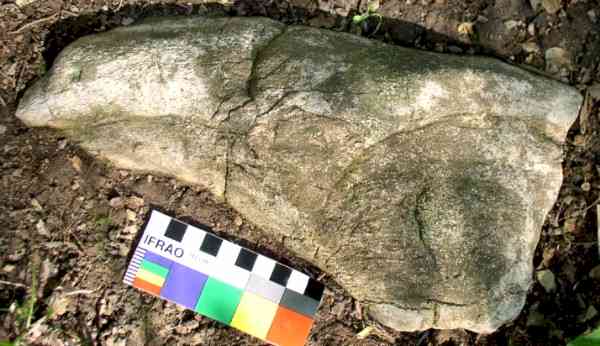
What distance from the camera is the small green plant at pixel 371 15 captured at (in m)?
2.73

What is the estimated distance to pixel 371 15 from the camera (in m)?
2.74

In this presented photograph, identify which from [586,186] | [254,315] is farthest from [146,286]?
[586,186]

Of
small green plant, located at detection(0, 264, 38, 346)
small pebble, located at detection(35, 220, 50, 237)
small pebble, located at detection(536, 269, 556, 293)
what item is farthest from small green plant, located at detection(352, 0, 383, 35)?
A: small green plant, located at detection(0, 264, 38, 346)

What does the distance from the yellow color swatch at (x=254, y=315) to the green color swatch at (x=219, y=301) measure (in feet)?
0.09

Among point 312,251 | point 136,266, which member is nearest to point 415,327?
point 312,251

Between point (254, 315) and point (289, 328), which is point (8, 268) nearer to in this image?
point (254, 315)

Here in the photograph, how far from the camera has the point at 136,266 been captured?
2395mm

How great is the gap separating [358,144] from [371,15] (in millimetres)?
892

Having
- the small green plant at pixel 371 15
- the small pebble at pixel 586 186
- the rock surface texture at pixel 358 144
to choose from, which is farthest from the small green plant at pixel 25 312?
the small pebble at pixel 586 186

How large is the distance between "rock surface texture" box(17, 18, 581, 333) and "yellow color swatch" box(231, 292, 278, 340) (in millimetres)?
302

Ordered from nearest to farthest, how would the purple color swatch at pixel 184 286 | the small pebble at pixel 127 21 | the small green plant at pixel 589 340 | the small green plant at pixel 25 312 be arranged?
the small green plant at pixel 589 340, the small green plant at pixel 25 312, the purple color swatch at pixel 184 286, the small pebble at pixel 127 21

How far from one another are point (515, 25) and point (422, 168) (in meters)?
1.09

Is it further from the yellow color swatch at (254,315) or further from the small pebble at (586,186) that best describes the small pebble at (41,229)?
the small pebble at (586,186)

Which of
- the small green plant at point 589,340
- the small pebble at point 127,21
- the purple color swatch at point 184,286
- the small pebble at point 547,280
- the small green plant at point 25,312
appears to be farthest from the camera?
the small pebble at point 127,21
